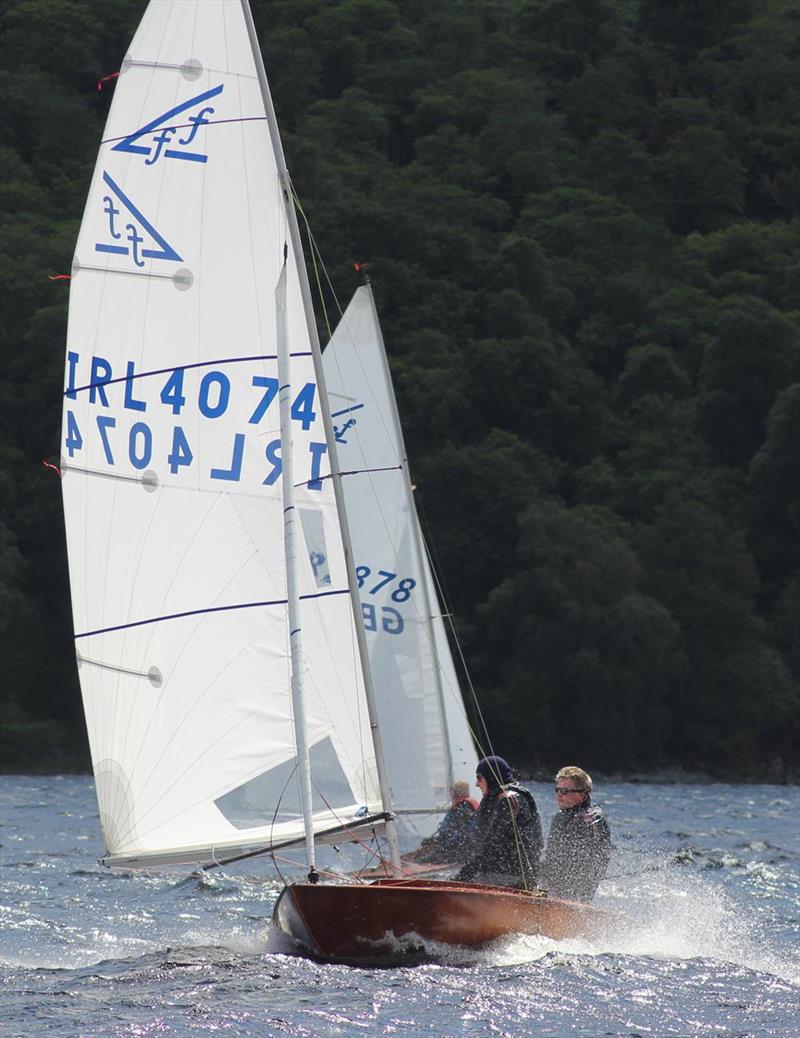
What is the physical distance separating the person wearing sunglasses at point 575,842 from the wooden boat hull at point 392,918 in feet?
2.73

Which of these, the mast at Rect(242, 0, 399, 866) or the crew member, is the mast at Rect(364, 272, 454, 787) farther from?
the mast at Rect(242, 0, 399, 866)

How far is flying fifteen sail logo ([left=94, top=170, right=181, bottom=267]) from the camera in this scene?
10.2m

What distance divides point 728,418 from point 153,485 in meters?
45.3

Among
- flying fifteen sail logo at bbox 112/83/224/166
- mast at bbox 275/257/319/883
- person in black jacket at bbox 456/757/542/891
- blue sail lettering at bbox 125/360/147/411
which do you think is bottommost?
person in black jacket at bbox 456/757/542/891

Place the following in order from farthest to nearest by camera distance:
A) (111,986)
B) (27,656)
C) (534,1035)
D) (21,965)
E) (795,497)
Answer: (795,497) → (27,656) → (21,965) → (111,986) → (534,1035)

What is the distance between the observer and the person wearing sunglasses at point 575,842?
1023 cm

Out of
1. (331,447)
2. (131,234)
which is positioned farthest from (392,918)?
(131,234)

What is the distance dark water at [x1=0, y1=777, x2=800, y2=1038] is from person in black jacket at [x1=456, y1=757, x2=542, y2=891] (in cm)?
42

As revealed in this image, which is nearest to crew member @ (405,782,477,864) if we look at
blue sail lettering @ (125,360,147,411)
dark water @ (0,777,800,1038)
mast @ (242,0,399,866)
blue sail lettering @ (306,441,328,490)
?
dark water @ (0,777,800,1038)

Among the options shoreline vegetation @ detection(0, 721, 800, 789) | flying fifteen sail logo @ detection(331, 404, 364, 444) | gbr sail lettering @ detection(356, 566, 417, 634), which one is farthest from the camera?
shoreline vegetation @ detection(0, 721, 800, 789)

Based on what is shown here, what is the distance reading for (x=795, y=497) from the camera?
5109 centimetres

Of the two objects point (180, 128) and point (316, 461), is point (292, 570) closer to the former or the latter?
point (316, 461)

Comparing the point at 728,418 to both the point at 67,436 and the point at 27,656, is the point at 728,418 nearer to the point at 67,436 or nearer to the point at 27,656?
the point at 27,656

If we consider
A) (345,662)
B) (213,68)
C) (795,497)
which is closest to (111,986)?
(345,662)
